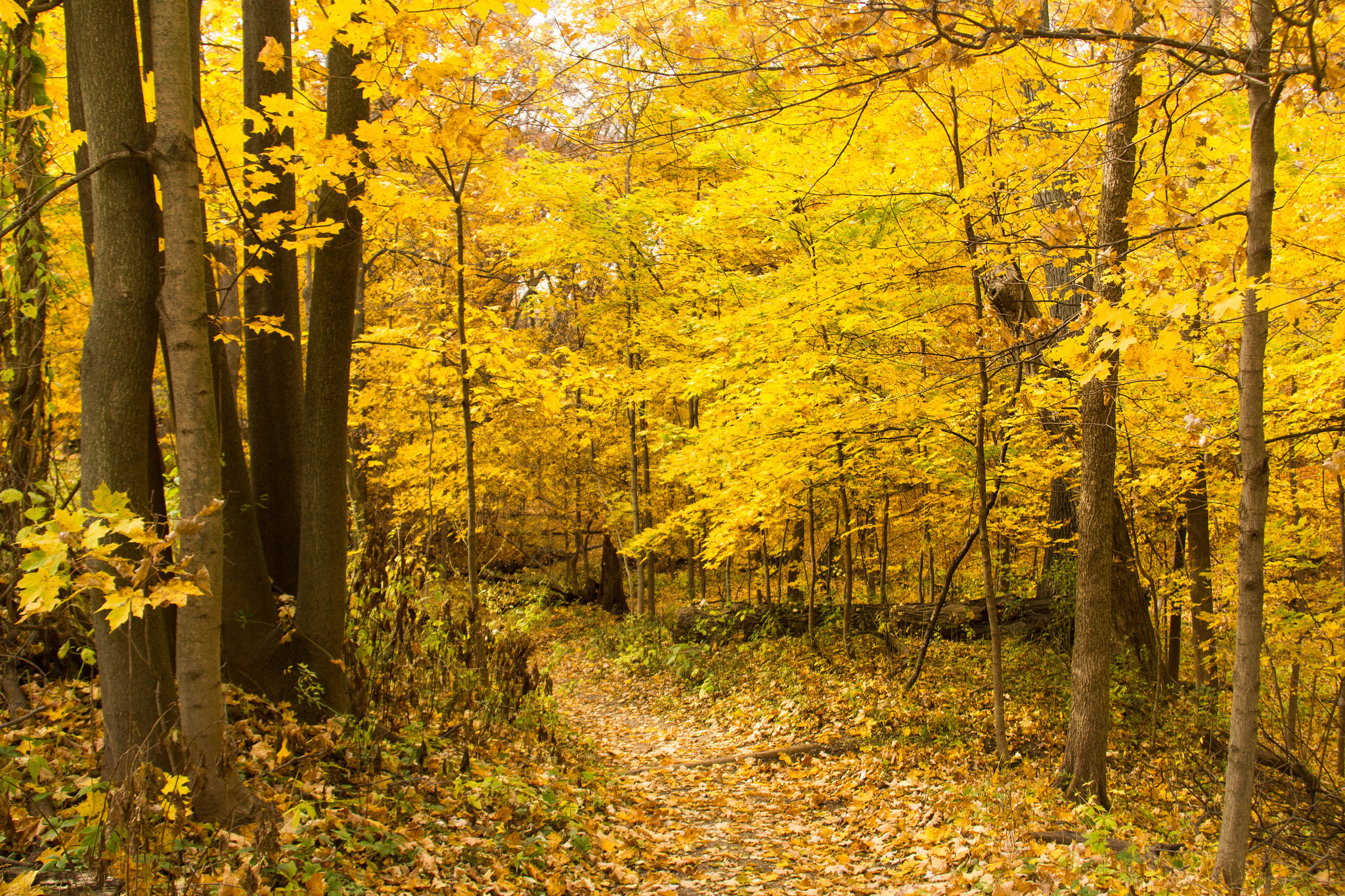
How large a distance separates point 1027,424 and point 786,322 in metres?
2.93

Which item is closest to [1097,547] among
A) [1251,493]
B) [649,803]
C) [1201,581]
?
[1251,493]

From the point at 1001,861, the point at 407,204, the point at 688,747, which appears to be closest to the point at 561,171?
the point at 407,204

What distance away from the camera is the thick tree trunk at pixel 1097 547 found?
5.59 metres

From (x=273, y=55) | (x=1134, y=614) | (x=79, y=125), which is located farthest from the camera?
(x=1134, y=614)

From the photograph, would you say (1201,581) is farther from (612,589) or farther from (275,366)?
(612,589)

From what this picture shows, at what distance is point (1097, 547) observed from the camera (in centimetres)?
589

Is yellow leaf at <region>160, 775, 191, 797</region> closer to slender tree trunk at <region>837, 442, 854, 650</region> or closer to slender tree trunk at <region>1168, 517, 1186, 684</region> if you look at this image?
slender tree trunk at <region>837, 442, 854, 650</region>

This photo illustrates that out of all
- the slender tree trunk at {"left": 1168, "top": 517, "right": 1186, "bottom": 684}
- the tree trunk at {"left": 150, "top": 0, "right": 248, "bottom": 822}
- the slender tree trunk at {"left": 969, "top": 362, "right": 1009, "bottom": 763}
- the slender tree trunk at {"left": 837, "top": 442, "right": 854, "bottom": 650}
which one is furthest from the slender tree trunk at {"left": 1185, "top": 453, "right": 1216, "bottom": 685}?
the tree trunk at {"left": 150, "top": 0, "right": 248, "bottom": 822}

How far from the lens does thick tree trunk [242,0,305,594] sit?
522 centimetres

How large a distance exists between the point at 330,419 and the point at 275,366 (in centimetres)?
72

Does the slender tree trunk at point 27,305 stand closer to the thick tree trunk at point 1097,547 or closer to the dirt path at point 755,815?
the dirt path at point 755,815

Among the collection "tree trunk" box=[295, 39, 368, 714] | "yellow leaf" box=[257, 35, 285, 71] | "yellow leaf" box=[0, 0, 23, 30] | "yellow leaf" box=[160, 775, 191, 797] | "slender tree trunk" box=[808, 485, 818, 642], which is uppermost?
"yellow leaf" box=[257, 35, 285, 71]

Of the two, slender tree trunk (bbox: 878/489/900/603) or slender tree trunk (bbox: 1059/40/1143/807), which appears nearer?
slender tree trunk (bbox: 1059/40/1143/807)

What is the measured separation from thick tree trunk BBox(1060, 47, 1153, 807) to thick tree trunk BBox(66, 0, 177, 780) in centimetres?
587
